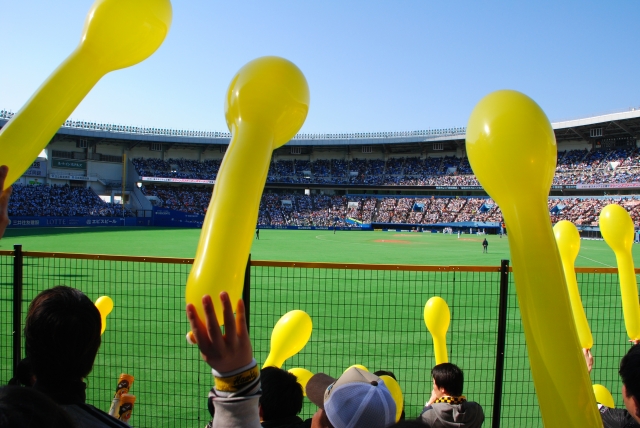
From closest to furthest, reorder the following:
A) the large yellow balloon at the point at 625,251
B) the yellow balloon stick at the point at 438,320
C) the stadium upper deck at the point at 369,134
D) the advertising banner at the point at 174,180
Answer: the large yellow balloon at the point at 625,251 → the yellow balloon stick at the point at 438,320 → the stadium upper deck at the point at 369,134 → the advertising banner at the point at 174,180

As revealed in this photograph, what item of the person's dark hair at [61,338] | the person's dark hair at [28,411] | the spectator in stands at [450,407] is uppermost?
the person's dark hair at [61,338]

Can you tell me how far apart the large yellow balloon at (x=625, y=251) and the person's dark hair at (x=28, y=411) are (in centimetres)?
364

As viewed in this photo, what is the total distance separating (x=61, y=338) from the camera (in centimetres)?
168

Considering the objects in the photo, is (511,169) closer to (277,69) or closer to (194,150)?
(277,69)

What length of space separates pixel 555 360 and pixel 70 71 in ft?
7.02

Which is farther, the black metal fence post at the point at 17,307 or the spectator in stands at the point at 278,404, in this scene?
the black metal fence post at the point at 17,307

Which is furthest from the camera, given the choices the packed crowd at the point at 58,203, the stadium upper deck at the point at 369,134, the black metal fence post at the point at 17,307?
the stadium upper deck at the point at 369,134

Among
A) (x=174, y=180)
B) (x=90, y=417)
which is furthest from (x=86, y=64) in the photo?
(x=174, y=180)

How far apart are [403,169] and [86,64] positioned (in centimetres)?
7018

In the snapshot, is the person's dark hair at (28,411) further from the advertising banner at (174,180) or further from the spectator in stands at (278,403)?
the advertising banner at (174,180)

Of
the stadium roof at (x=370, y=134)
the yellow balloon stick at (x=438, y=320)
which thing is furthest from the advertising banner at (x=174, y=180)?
the yellow balloon stick at (x=438, y=320)

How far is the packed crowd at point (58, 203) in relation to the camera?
145ft

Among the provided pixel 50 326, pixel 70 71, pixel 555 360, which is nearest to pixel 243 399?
pixel 50 326

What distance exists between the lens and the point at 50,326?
1685 mm
